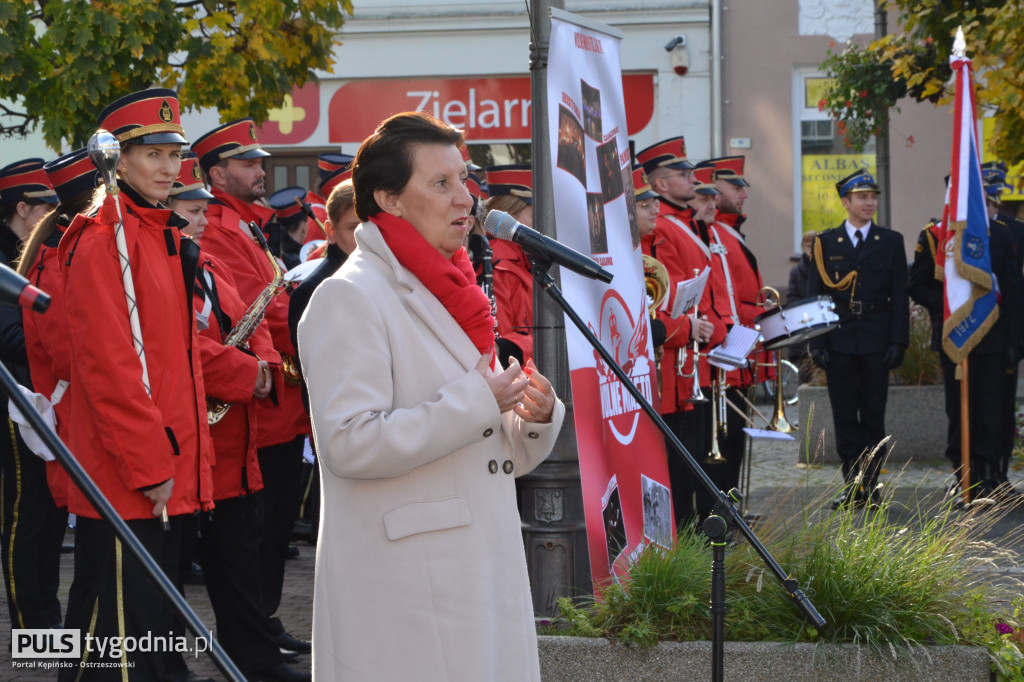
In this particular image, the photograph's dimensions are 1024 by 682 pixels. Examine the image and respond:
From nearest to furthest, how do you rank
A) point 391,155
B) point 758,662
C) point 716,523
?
1. point 391,155
2. point 716,523
3. point 758,662

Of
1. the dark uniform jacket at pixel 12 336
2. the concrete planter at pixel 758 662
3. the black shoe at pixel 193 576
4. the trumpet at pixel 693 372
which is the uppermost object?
the dark uniform jacket at pixel 12 336

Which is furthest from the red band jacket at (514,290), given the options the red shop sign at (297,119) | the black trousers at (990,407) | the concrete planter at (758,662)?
the red shop sign at (297,119)

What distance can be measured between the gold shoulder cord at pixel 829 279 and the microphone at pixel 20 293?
868 cm

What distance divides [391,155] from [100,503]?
123 centimetres

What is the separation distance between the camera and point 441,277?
3158 millimetres

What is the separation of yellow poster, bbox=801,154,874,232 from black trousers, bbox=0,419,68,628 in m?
14.9

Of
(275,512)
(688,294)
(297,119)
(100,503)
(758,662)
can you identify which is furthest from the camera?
(297,119)

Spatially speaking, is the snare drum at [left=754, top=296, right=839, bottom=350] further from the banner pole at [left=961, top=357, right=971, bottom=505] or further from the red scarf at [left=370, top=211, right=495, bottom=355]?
the red scarf at [left=370, top=211, right=495, bottom=355]

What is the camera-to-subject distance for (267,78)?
1069 centimetres

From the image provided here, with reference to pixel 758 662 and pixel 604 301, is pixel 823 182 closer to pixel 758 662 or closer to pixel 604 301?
pixel 604 301

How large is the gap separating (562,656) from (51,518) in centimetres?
272

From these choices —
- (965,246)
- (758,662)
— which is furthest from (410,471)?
(965,246)

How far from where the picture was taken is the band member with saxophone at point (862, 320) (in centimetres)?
1011

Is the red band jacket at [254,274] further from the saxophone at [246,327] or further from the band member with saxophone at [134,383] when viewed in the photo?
the band member with saxophone at [134,383]
